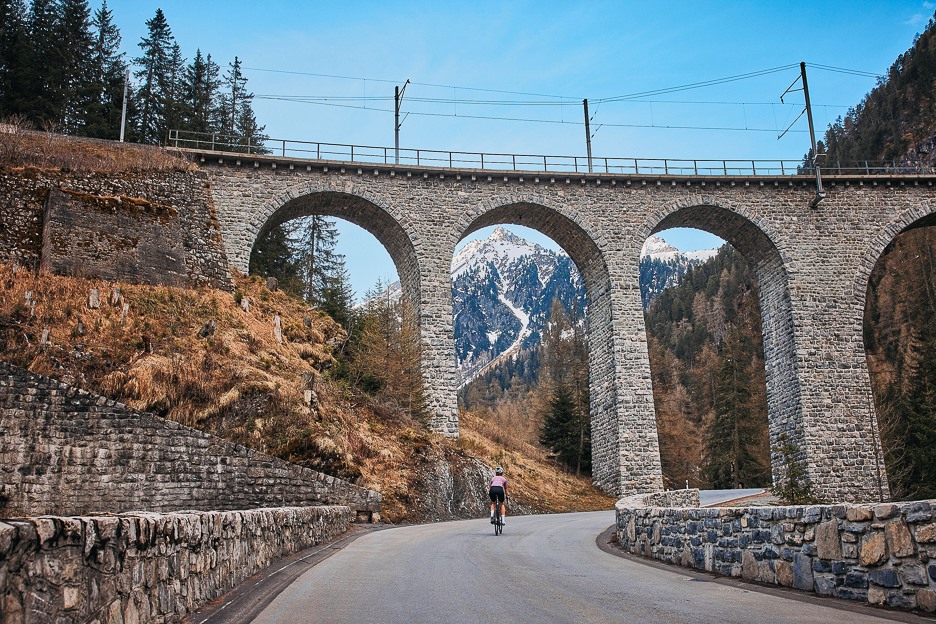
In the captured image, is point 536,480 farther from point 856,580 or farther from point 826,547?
point 856,580

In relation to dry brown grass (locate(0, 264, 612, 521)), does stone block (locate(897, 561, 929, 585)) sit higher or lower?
lower

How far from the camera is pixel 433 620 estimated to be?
18.4 ft

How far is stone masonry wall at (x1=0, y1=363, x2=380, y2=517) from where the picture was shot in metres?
12.9

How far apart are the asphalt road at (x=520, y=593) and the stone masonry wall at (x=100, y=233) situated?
14.0 m

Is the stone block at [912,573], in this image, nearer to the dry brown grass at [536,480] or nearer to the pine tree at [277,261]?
the dry brown grass at [536,480]

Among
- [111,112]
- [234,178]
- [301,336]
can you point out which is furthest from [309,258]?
[301,336]

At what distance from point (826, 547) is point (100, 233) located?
68.1 ft

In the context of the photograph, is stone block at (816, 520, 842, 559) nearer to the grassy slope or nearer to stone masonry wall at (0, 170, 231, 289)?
the grassy slope

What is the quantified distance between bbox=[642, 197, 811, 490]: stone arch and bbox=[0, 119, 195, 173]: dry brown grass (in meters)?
20.0

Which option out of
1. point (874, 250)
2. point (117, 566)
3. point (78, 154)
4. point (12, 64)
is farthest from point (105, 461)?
point (12, 64)

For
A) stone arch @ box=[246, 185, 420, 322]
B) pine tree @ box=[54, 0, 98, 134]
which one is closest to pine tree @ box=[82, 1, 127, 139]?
pine tree @ box=[54, 0, 98, 134]

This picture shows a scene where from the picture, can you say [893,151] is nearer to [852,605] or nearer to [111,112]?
[111,112]

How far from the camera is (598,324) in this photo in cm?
3306

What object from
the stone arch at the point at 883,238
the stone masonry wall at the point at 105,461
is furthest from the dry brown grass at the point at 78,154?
the stone arch at the point at 883,238
